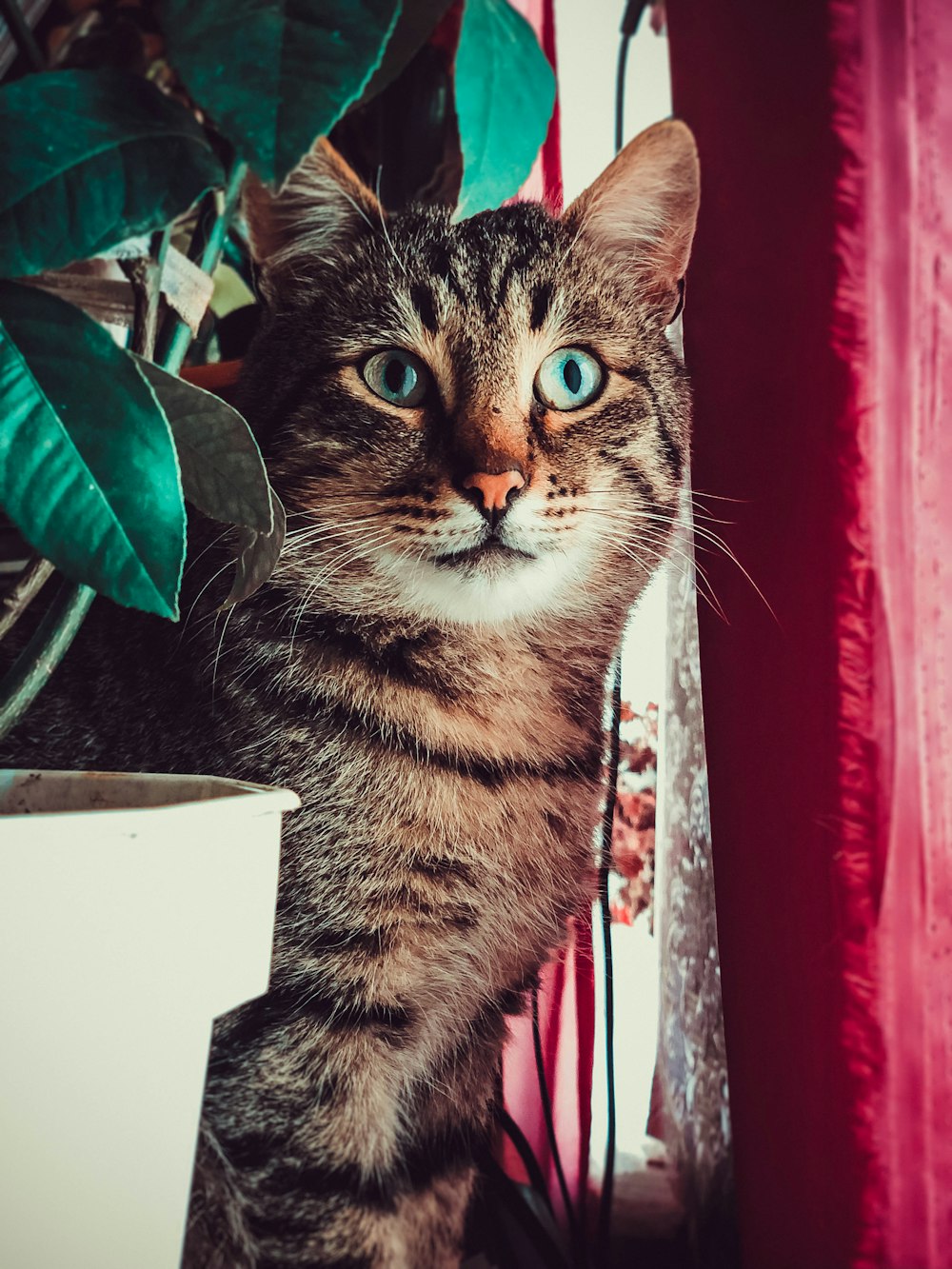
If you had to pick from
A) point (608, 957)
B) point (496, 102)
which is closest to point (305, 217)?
point (496, 102)

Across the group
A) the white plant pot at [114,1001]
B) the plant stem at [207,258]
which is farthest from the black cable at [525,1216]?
the plant stem at [207,258]

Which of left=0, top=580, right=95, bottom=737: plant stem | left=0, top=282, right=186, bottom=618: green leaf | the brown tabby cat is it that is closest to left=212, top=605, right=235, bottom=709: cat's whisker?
the brown tabby cat

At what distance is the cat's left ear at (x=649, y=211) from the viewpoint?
0.64 meters

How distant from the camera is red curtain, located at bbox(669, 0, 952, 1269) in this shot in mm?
500

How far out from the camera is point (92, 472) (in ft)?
1.42

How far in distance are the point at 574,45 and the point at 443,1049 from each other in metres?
0.94

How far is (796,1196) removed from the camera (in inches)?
21.8

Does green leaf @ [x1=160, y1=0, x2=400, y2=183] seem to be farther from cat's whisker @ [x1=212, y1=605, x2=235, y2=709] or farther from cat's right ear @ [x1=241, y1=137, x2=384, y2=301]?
cat's whisker @ [x1=212, y1=605, x2=235, y2=709]

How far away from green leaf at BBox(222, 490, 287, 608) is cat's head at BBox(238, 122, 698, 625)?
0.10 metres

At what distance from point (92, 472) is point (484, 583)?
0.28m

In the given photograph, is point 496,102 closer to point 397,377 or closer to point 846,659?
point 397,377

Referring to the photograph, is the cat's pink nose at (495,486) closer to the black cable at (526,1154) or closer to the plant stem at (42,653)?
the plant stem at (42,653)

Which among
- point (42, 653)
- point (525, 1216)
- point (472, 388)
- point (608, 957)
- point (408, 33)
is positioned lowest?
point (525, 1216)

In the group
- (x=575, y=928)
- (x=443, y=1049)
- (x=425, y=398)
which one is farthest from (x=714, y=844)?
(x=425, y=398)
